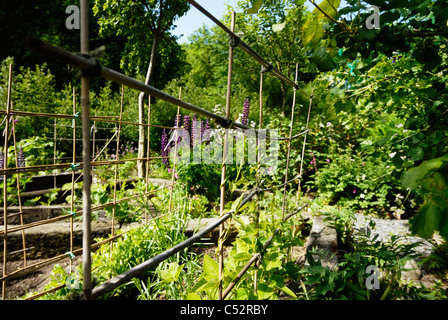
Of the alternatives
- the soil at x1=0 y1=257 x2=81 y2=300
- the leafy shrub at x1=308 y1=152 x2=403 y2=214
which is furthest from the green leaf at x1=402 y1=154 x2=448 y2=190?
the leafy shrub at x1=308 y1=152 x2=403 y2=214

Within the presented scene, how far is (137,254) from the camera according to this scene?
75.3 inches

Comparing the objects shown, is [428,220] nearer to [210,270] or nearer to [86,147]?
[86,147]

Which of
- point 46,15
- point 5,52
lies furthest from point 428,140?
point 46,15

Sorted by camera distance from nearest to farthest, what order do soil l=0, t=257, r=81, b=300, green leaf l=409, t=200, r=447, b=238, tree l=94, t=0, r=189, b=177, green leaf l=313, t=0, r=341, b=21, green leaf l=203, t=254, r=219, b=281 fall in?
green leaf l=409, t=200, r=447, b=238, green leaf l=313, t=0, r=341, b=21, green leaf l=203, t=254, r=219, b=281, soil l=0, t=257, r=81, b=300, tree l=94, t=0, r=189, b=177

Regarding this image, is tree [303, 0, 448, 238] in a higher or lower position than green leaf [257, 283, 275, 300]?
higher

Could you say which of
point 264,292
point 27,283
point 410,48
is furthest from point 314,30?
point 27,283

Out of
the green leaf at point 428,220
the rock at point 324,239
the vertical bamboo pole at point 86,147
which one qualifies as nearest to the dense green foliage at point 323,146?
the green leaf at point 428,220

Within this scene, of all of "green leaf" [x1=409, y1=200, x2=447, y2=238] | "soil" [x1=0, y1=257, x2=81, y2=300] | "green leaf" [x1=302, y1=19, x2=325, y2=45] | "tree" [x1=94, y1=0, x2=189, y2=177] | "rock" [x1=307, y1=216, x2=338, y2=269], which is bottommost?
"soil" [x1=0, y1=257, x2=81, y2=300]

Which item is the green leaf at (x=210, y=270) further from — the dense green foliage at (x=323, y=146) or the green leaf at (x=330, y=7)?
the green leaf at (x=330, y=7)

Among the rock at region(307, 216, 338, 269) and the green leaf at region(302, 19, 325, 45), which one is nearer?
the green leaf at region(302, 19, 325, 45)

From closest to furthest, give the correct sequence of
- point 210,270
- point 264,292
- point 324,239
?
1. point 210,270
2. point 264,292
3. point 324,239

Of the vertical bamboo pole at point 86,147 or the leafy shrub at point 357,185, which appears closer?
the vertical bamboo pole at point 86,147

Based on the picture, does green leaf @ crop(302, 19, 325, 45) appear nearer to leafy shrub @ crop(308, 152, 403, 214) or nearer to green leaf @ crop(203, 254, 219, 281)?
green leaf @ crop(203, 254, 219, 281)

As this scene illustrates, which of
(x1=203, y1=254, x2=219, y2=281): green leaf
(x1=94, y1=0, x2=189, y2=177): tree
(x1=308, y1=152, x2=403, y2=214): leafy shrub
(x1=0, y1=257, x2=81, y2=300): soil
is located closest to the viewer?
(x1=203, y1=254, x2=219, y2=281): green leaf
